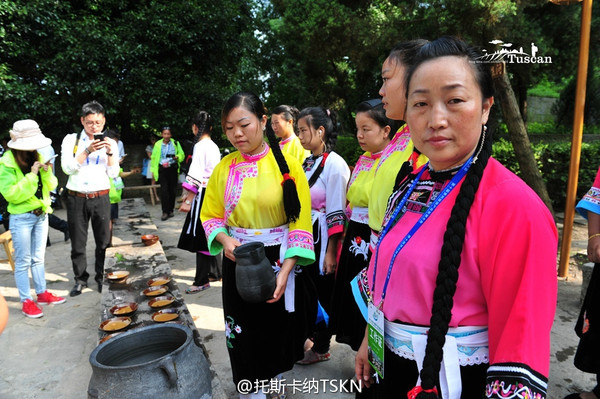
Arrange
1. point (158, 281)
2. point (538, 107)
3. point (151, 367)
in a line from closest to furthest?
point (151, 367) → point (158, 281) → point (538, 107)

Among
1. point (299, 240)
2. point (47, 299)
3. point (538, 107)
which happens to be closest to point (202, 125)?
point (47, 299)

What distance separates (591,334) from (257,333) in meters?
2.02

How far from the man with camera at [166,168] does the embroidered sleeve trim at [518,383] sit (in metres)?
8.34

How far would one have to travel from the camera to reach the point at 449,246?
Result: 1040 mm

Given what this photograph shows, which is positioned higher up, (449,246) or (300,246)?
(449,246)

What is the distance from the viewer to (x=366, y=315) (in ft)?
4.88

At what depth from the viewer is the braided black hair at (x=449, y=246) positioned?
1038 mm

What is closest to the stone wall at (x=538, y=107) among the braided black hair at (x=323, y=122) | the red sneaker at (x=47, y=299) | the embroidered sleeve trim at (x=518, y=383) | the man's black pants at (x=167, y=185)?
the man's black pants at (x=167, y=185)

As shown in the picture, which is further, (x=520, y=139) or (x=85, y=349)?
(x=520, y=139)

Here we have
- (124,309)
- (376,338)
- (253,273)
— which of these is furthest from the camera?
(124,309)

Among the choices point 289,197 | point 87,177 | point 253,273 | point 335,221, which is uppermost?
point 289,197

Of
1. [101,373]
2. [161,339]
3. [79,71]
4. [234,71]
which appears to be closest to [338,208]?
[161,339]

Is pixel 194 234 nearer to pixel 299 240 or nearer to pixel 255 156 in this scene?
pixel 255 156

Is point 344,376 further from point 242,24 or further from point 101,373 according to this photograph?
point 242,24
